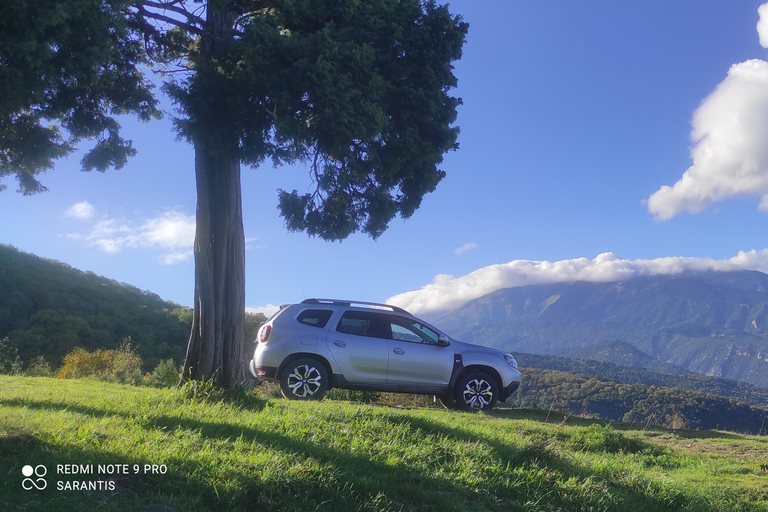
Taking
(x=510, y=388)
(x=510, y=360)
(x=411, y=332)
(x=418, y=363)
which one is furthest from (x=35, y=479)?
(x=510, y=360)

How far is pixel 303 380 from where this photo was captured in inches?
394

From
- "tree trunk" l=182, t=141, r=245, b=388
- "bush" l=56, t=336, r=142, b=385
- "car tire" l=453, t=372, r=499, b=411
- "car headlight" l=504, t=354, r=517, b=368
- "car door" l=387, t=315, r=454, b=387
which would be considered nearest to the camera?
"tree trunk" l=182, t=141, r=245, b=388

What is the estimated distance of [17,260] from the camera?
144 feet

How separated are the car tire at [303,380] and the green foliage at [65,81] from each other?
18.3ft

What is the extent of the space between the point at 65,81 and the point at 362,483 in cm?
848

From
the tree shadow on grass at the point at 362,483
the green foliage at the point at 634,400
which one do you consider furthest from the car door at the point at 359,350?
the green foliage at the point at 634,400

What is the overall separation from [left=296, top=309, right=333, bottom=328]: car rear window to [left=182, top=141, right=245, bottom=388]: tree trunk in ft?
4.04

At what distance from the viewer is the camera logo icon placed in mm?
3963

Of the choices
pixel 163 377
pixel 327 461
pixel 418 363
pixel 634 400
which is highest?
pixel 418 363

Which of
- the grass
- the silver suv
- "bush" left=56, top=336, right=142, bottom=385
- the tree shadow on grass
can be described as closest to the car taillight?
the silver suv

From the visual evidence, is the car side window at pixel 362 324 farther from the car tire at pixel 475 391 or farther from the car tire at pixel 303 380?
the car tire at pixel 475 391

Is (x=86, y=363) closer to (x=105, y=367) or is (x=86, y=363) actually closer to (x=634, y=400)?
(x=105, y=367)

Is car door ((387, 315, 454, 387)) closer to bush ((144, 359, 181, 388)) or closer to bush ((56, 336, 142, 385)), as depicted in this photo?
bush ((144, 359, 181, 388))

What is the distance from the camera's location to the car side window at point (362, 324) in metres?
10.4
